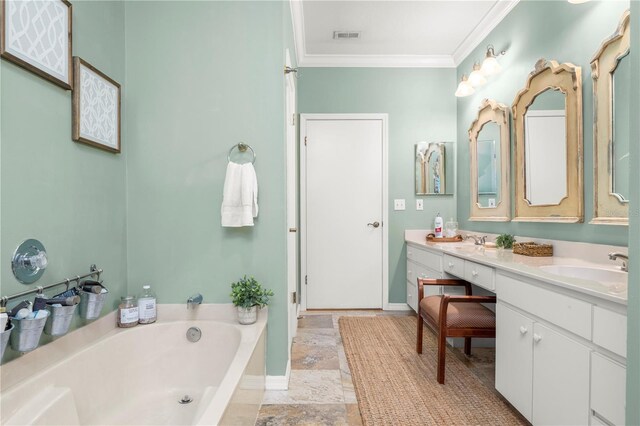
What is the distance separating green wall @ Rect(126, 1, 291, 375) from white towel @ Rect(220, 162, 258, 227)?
0.34 feet

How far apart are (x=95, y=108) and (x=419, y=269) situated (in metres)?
2.64

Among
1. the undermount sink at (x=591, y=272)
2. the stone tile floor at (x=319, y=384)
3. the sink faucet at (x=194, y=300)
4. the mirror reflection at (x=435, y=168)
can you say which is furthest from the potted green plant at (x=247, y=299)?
the mirror reflection at (x=435, y=168)

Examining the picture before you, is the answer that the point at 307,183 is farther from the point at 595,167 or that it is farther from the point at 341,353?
the point at 595,167

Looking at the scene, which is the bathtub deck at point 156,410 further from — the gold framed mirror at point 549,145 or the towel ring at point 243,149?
the gold framed mirror at point 549,145

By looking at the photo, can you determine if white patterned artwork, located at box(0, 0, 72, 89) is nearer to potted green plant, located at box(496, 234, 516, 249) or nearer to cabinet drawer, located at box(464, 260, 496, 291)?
cabinet drawer, located at box(464, 260, 496, 291)

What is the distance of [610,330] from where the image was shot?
1.10 metres

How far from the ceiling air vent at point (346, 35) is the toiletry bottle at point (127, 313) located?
2636mm

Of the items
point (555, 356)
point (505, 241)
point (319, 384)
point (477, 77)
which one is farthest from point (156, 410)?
point (477, 77)

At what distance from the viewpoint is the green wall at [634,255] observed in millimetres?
937

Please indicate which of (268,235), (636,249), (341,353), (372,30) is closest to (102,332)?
(268,235)

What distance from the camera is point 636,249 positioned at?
949 millimetres

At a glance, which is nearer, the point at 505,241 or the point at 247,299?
the point at 247,299

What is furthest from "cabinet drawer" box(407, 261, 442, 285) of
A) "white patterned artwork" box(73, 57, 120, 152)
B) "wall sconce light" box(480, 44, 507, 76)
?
"white patterned artwork" box(73, 57, 120, 152)

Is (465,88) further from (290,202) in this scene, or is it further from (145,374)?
(145,374)
